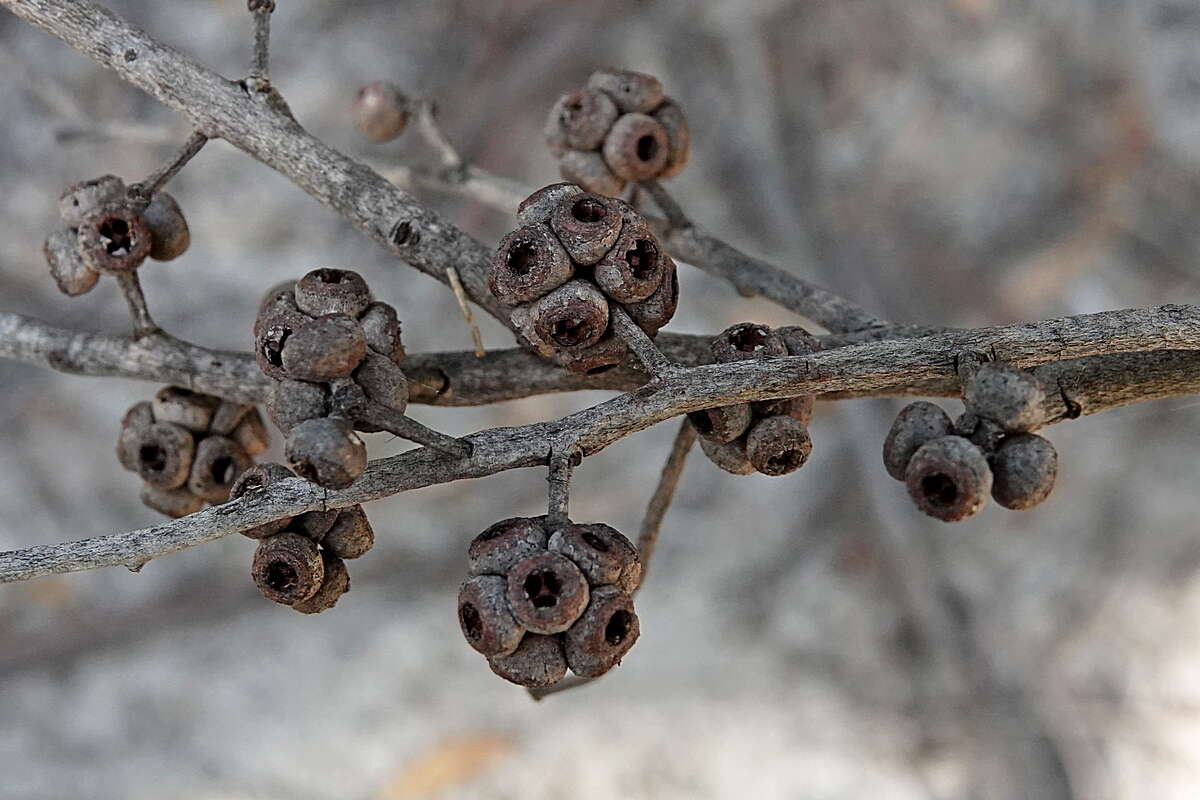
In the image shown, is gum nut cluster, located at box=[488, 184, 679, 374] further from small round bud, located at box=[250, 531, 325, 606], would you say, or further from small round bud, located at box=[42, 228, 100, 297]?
small round bud, located at box=[42, 228, 100, 297]

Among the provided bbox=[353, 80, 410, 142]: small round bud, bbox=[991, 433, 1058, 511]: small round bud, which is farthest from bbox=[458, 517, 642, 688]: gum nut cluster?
bbox=[353, 80, 410, 142]: small round bud

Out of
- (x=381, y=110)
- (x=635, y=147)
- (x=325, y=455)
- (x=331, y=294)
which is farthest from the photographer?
(x=381, y=110)

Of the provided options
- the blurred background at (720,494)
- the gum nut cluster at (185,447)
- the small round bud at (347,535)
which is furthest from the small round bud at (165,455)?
the blurred background at (720,494)

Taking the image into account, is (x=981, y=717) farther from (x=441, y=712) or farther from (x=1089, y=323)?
(x=1089, y=323)

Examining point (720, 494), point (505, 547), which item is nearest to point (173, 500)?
point (505, 547)

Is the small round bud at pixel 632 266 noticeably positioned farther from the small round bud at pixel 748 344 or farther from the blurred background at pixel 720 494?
the blurred background at pixel 720 494

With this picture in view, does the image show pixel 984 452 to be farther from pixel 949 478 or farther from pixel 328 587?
pixel 328 587

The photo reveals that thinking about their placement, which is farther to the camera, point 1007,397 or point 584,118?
point 584,118
